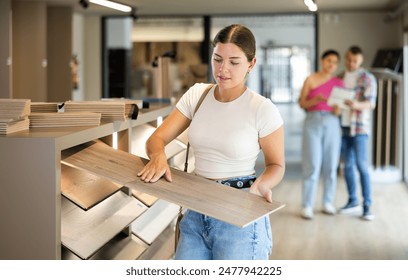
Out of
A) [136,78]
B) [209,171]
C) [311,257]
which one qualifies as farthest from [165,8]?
[209,171]

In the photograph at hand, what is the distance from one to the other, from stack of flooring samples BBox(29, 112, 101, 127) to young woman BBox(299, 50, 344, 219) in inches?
121

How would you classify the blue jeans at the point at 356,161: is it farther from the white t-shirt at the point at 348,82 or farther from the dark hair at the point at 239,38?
the dark hair at the point at 239,38

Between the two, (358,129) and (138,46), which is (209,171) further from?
(138,46)

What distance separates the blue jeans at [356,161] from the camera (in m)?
5.60

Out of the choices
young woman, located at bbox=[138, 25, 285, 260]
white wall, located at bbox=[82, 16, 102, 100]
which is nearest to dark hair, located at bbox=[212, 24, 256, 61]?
young woman, located at bbox=[138, 25, 285, 260]

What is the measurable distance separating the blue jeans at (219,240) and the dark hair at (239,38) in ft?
1.54

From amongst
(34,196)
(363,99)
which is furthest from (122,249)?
(363,99)

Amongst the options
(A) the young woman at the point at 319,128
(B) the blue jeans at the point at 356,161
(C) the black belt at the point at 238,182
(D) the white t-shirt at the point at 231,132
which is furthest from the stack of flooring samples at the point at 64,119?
(B) the blue jeans at the point at 356,161

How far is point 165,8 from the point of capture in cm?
957

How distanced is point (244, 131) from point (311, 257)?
241cm

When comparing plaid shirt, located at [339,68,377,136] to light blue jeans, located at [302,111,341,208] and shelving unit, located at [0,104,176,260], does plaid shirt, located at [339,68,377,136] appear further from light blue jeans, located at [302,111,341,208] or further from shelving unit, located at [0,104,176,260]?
shelving unit, located at [0,104,176,260]

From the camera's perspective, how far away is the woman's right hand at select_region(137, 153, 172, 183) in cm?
213

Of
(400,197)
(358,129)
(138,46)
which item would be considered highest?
(138,46)

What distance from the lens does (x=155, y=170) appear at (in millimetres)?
2143
